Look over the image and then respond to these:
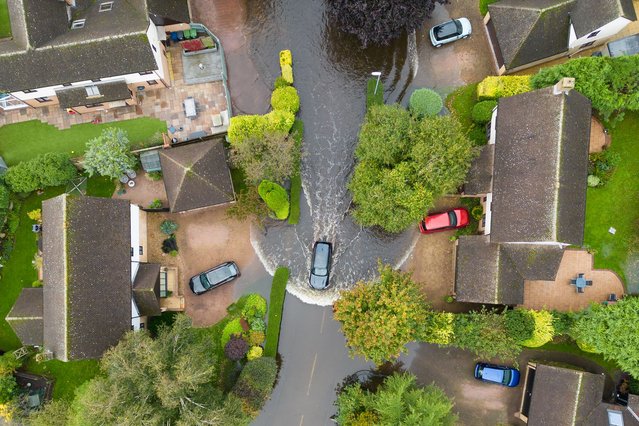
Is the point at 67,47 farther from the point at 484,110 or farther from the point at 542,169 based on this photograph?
the point at 542,169

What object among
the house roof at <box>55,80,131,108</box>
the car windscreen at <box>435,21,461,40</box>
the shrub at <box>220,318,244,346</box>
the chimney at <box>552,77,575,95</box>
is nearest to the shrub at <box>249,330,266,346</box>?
the shrub at <box>220,318,244,346</box>

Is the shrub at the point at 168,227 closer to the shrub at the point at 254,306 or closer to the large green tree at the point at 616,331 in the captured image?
the shrub at the point at 254,306

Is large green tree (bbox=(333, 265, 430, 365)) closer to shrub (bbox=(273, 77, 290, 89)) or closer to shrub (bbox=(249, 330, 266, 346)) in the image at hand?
shrub (bbox=(249, 330, 266, 346))

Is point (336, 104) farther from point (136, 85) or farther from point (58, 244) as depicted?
point (58, 244)

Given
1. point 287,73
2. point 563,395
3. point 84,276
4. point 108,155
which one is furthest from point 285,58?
point 563,395

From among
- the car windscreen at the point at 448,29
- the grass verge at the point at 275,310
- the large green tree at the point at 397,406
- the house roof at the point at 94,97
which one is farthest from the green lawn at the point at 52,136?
the large green tree at the point at 397,406

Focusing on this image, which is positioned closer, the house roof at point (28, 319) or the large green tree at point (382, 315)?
the large green tree at point (382, 315)
